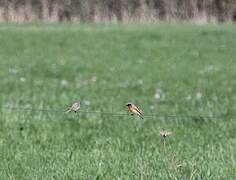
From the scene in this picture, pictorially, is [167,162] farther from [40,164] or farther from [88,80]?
[88,80]

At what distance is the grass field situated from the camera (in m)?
4.95

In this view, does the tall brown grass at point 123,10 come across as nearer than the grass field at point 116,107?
No

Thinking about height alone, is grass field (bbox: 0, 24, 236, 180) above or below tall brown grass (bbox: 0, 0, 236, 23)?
below

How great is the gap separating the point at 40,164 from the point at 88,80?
7.08 metres

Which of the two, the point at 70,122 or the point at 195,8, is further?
the point at 195,8

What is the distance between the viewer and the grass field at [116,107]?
4953mm

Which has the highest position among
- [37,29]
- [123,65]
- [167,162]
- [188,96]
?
[37,29]

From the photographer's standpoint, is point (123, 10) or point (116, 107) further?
point (123, 10)

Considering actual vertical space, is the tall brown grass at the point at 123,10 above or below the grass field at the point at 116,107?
above

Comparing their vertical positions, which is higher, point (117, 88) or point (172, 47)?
point (172, 47)

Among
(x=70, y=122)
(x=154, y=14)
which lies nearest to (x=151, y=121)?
(x=70, y=122)

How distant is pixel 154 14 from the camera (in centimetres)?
2886

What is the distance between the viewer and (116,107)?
8.45 metres

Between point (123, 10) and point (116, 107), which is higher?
point (123, 10)
